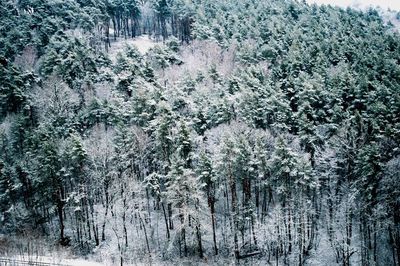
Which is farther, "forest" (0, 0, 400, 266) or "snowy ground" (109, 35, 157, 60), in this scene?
"snowy ground" (109, 35, 157, 60)

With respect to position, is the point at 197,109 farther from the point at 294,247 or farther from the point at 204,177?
the point at 294,247

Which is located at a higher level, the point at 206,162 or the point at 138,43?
the point at 138,43

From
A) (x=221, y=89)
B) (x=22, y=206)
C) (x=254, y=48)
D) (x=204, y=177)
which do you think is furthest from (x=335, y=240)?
(x=254, y=48)

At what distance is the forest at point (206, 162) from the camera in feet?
143

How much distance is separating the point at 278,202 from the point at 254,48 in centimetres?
3857

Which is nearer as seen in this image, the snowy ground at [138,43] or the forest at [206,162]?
the forest at [206,162]

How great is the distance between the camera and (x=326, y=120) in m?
52.4

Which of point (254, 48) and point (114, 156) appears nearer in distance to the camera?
point (114, 156)

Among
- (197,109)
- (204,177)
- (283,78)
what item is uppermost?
(283,78)

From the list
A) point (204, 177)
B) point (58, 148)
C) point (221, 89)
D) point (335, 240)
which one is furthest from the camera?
point (221, 89)

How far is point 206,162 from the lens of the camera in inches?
1763

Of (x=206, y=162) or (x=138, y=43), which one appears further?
(x=138, y=43)

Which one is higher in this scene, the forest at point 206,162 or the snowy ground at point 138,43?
the snowy ground at point 138,43

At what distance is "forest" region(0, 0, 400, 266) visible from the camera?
43.5 m
